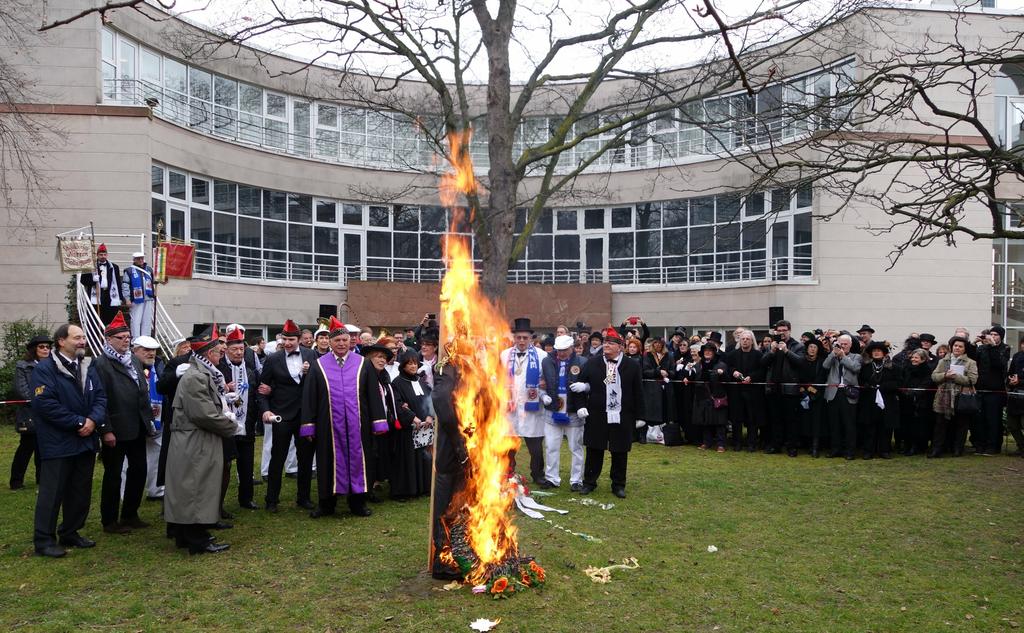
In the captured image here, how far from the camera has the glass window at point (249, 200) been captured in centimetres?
2577

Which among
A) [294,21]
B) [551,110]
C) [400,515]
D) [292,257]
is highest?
[551,110]

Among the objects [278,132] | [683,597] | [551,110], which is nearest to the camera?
[683,597]

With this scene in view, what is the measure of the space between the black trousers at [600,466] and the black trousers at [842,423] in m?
4.70

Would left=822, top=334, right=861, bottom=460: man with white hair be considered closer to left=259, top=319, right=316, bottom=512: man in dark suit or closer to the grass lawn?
the grass lawn

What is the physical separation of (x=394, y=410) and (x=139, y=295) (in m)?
7.59

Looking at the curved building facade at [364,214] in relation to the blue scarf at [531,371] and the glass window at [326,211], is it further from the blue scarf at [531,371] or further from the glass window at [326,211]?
the blue scarf at [531,371]

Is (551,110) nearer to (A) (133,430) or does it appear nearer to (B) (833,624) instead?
(A) (133,430)

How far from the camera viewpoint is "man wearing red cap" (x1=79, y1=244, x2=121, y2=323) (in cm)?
1436

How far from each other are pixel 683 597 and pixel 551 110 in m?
24.7

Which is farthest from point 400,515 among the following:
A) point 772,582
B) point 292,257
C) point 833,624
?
point 292,257

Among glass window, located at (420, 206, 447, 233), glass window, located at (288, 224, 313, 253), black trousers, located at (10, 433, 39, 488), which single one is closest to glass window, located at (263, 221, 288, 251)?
glass window, located at (288, 224, 313, 253)

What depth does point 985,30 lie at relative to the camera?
22234mm

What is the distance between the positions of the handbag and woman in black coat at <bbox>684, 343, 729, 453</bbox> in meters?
3.69

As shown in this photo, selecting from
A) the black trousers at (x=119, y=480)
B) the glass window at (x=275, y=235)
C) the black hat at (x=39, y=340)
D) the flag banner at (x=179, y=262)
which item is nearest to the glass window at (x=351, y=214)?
the glass window at (x=275, y=235)
